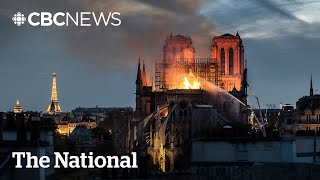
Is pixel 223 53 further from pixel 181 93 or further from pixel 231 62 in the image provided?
pixel 181 93

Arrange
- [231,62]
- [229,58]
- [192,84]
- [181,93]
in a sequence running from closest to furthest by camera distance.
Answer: [181,93], [192,84], [231,62], [229,58]

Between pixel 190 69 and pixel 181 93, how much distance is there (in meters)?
14.3

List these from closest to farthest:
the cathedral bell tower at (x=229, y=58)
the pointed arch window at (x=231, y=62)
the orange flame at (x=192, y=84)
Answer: the orange flame at (x=192, y=84) → the cathedral bell tower at (x=229, y=58) → the pointed arch window at (x=231, y=62)

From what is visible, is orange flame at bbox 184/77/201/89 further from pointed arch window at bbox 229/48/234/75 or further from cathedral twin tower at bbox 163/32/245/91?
pointed arch window at bbox 229/48/234/75

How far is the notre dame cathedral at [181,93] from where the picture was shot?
346 feet

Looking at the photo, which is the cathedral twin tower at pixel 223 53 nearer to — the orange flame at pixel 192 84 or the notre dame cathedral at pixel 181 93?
the notre dame cathedral at pixel 181 93

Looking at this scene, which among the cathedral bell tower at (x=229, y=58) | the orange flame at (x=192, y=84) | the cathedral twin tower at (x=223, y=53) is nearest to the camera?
the orange flame at (x=192, y=84)

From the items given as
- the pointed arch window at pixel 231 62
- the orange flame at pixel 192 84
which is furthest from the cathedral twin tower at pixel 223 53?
the orange flame at pixel 192 84

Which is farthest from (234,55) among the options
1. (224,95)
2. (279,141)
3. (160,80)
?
(279,141)

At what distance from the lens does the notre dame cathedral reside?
346 ft

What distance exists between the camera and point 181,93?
13000 cm

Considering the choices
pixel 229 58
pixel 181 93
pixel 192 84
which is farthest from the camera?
pixel 229 58

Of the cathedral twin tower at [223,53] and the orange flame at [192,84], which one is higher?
the cathedral twin tower at [223,53]

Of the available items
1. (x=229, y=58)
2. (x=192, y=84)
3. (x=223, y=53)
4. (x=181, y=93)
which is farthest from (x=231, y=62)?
(x=181, y=93)
